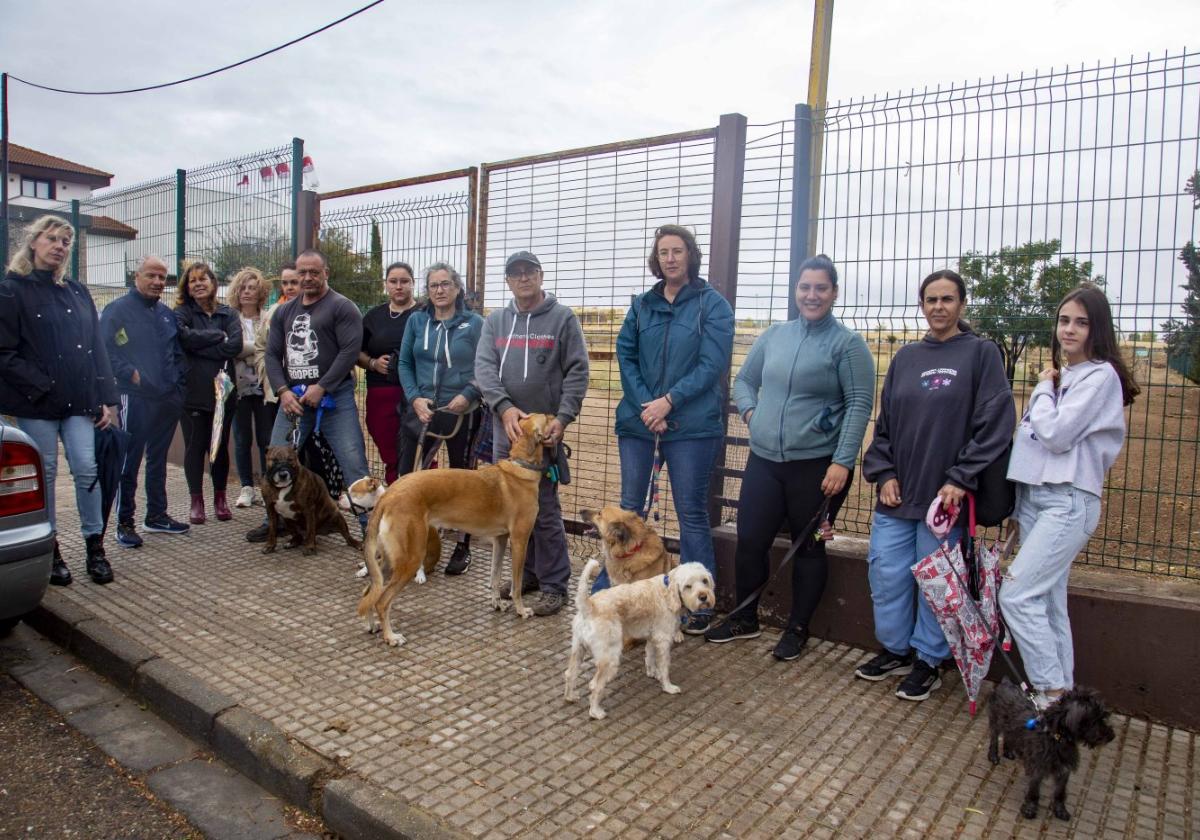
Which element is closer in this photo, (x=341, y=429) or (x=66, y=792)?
(x=66, y=792)

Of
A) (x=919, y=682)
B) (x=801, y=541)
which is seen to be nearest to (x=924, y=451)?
(x=801, y=541)

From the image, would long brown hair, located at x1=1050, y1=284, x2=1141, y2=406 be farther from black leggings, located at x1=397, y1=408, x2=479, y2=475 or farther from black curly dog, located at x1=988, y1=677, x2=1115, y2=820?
black leggings, located at x1=397, y1=408, x2=479, y2=475

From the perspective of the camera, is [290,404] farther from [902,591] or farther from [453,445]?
[902,591]

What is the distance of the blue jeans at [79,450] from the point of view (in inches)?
194

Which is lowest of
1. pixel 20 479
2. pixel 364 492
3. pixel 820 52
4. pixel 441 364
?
pixel 364 492

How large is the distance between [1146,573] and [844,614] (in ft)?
4.77

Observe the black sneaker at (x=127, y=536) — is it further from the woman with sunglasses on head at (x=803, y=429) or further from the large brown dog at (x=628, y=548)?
the woman with sunglasses on head at (x=803, y=429)

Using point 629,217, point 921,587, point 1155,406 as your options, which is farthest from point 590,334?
point 1155,406

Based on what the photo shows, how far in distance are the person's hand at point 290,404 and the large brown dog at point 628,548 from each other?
2729 mm

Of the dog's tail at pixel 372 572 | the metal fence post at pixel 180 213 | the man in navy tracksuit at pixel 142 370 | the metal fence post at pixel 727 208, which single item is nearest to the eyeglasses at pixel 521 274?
the metal fence post at pixel 727 208

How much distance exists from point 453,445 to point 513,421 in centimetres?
105

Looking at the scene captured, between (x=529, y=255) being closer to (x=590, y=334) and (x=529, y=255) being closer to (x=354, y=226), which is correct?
(x=590, y=334)

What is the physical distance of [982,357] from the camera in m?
3.54

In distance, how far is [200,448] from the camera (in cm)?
686
